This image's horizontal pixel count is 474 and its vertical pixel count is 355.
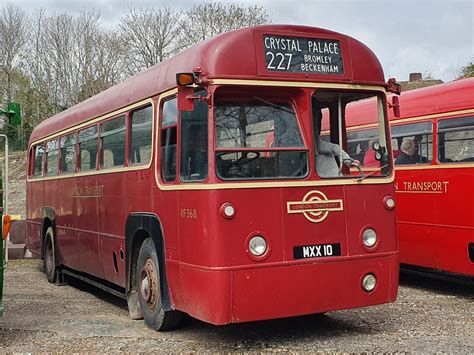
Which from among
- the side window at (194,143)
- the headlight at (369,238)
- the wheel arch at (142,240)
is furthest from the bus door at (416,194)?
the side window at (194,143)

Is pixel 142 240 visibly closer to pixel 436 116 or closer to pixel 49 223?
pixel 436 116

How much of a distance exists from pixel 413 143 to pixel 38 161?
24.2ft

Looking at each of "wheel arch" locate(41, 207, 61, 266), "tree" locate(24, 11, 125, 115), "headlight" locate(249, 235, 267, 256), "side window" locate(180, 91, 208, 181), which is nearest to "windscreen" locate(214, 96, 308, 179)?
"side window" locate(180, 91, 208, 181)

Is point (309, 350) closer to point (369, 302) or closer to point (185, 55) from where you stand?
point (369, 302)

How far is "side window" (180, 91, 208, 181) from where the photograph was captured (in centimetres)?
614

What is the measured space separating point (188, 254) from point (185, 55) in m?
2.05

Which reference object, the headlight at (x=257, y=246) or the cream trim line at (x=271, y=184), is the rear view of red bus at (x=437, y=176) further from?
the headlight at (x=257, y=246)

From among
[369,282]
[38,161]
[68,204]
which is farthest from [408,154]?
[38,161]

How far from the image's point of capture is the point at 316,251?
6293 mm

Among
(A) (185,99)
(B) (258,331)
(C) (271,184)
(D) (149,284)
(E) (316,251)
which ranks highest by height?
(A) (185,99)

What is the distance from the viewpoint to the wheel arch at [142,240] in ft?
22.5

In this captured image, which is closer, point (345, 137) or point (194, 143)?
point (194, 143)

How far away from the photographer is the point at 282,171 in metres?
6.27

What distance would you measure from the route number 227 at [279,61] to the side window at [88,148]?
151 inches
